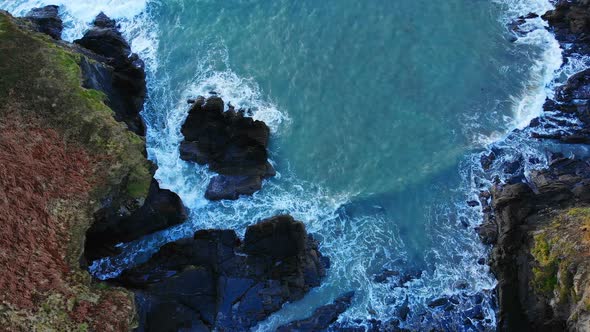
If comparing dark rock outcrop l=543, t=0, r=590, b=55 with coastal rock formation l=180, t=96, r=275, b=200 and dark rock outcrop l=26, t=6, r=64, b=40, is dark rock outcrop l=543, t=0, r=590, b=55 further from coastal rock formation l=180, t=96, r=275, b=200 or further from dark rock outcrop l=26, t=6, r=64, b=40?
dark rock outcrop l=26, t=6, r=64, b=40

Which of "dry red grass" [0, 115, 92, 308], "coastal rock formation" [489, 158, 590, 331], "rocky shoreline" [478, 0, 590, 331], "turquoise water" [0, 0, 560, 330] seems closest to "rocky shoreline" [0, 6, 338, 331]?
"dry red grass" [0, 115, 92, 308]

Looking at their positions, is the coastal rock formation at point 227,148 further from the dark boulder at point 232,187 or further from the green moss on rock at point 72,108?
the green moss on rock at point 72,108

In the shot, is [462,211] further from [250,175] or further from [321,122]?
[250,175]

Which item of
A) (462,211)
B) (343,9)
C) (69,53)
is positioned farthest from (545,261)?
(69,53)

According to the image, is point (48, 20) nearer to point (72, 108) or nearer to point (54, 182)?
point (72, 108)

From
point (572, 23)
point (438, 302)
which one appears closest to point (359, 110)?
point (438, 302)

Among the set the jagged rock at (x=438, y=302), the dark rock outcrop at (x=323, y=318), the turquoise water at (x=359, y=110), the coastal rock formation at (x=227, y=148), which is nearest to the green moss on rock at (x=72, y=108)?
the coastal rock formation at (x=227, y=148)
